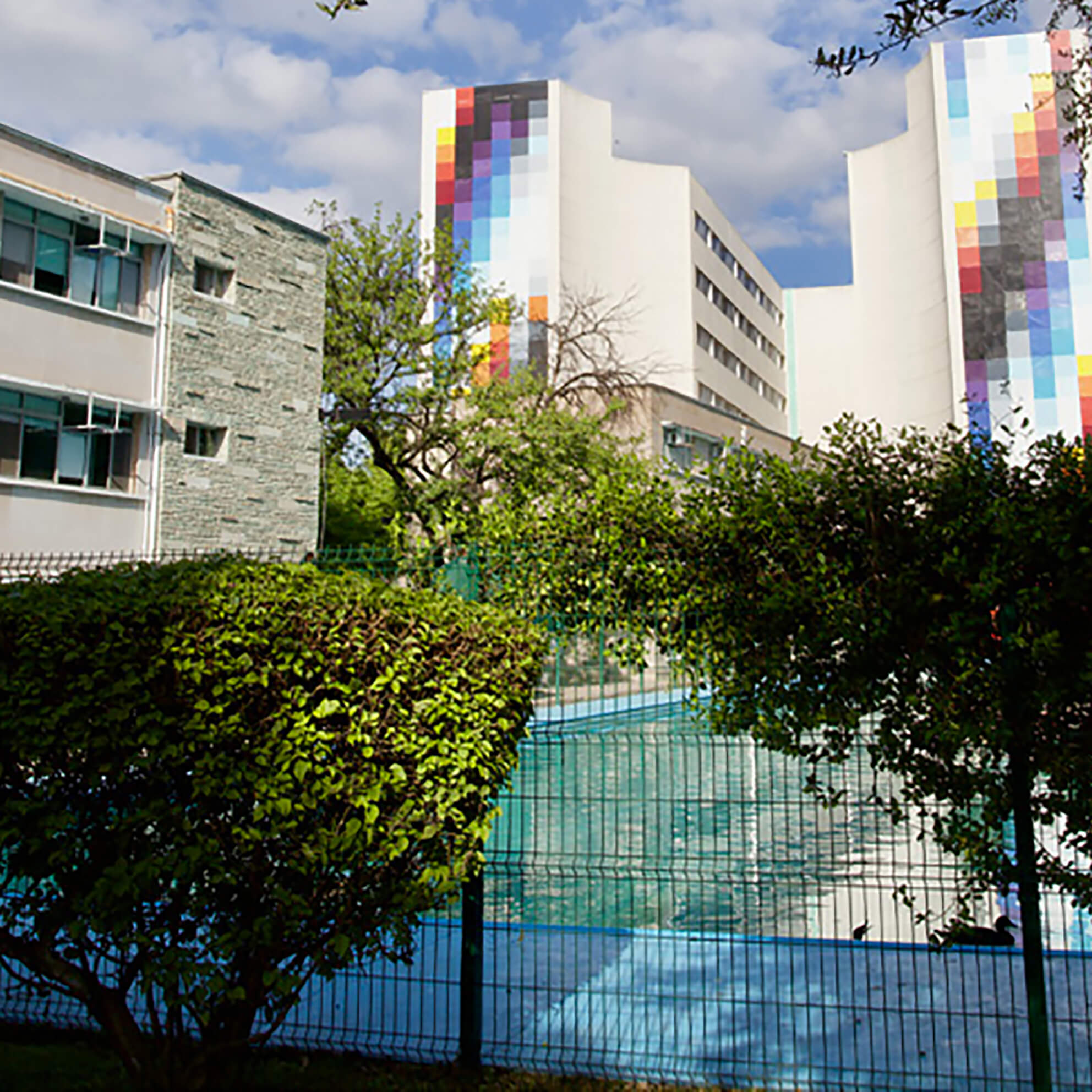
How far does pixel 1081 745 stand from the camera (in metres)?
4.52

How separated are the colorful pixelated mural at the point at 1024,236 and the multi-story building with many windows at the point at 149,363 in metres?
40.0

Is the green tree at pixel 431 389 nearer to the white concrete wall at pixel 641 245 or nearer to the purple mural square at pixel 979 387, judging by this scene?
the white concrete wall at pixel 641 245

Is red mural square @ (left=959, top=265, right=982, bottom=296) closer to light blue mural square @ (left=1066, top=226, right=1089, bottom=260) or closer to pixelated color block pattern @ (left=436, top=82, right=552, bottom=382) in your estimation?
light blue mural square @ (left=1066, top=226, right=1089, bottom=260)

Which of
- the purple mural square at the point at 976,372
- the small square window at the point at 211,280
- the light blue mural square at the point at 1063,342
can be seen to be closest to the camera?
the small square window at the point at 211,280

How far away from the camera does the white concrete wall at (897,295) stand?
58438mm

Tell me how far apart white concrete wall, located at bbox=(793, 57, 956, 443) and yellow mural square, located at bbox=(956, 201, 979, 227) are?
1646 millimetres

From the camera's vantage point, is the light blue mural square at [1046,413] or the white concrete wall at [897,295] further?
the white concrete wall at [897,295]

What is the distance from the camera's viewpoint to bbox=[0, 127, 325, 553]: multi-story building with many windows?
1925 centimetres

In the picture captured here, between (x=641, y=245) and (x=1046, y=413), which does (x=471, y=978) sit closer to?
(x=641, y=245)

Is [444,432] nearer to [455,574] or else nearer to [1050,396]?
[455,574]

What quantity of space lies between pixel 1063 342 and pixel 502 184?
30.2 metres

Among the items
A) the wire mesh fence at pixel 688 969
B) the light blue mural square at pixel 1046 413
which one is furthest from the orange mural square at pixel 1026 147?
the wire mesh fence at pixel 688 969

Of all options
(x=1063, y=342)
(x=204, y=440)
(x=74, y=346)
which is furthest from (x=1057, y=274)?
(x=74, y=346)

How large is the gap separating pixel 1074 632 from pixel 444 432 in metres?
24.1
